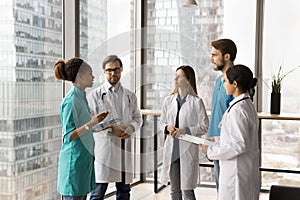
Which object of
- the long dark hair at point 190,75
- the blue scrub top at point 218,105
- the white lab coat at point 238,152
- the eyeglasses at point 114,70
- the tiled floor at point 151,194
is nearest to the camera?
the white lab coat at point 238,152

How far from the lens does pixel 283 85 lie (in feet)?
14.4

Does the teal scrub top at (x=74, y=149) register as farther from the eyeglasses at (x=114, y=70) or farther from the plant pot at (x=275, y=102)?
the plant pot at (x=275, y=102)

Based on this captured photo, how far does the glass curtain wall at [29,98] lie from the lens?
8.93 ft

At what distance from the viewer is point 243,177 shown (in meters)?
2.51

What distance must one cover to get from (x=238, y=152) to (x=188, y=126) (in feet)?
2.22

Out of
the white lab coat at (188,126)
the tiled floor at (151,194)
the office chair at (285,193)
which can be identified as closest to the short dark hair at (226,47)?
the white lab coat at (188,126)

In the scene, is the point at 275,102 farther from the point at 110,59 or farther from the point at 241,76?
the point at 110,59

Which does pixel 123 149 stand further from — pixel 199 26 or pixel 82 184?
pixel 199 26

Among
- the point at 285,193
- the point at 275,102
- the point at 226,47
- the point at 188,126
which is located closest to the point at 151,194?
the point at 188,126

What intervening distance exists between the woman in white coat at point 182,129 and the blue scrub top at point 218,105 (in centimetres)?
7

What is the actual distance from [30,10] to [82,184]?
125 centimetres

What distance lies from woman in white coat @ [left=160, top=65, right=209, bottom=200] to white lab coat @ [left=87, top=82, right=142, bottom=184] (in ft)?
0.78

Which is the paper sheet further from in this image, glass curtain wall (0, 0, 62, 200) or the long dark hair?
glass curtain wall (0, 0, 62, 200)

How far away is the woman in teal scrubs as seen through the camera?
98.7 inches
